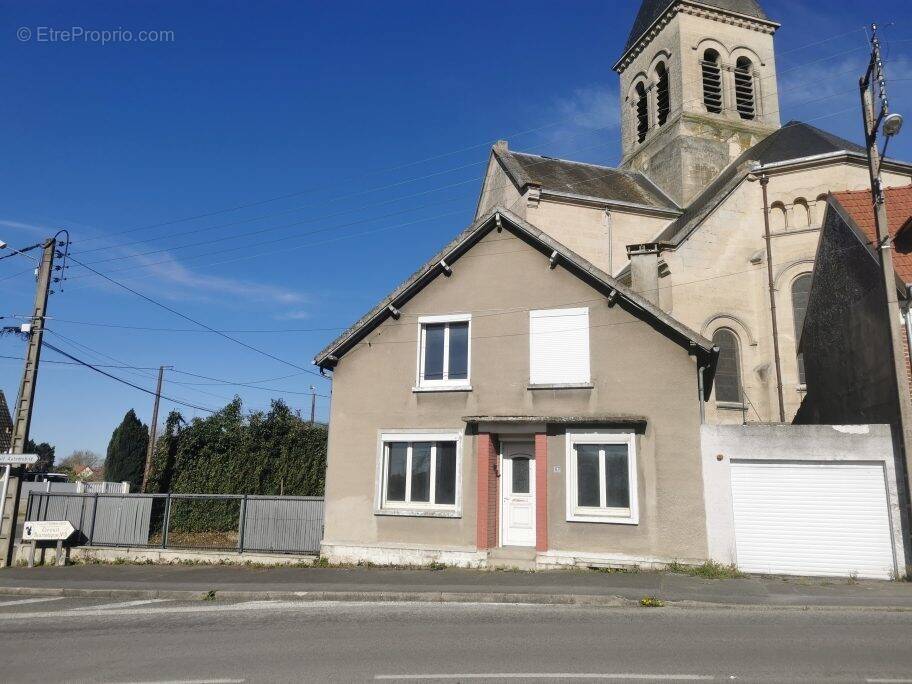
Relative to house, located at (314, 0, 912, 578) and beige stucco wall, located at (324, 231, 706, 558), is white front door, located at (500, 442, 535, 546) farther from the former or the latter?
beige stucco wall, located at (324, 231, 706, 558)

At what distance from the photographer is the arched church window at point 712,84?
34.0 meters

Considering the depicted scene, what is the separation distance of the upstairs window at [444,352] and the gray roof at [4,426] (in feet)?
84.0

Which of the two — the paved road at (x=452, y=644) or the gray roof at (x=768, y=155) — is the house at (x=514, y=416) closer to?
the paved road at (x=452, y=644)

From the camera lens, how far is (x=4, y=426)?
32312mm

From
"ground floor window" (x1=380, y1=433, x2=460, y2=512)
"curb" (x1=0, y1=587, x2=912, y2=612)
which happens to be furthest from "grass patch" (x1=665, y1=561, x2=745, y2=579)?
"ground floor window" (x1=380, y1=433, x2=460, y2=512)

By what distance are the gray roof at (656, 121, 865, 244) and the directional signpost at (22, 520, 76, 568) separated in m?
19.4

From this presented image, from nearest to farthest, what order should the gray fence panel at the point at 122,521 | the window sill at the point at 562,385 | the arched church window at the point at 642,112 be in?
the window sill at the point at 562,385, the gray fence panel at the point at 122,521, the arched church window at the point at 642,112

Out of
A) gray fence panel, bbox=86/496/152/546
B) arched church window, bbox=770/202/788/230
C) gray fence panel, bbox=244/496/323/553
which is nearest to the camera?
gray fence panel, bbox=244/496/323/553

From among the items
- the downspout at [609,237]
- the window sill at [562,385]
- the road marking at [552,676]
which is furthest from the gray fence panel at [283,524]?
the downspout at [609,237]

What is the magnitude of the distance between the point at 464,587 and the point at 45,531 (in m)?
10.7

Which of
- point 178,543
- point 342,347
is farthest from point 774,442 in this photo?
point 178,543

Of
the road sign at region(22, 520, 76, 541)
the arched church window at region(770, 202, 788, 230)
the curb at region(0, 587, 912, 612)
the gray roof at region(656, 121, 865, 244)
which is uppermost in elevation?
the gray roof at region(656, 121, 865, 244)

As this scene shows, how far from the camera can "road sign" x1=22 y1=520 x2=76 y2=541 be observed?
1559 cm

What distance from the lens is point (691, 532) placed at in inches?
493
